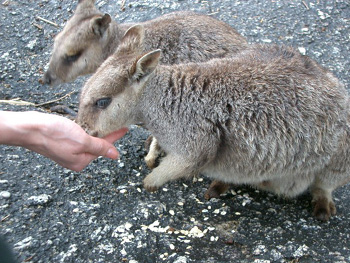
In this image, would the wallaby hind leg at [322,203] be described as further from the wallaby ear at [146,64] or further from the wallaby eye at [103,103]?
the wallaby eye at [103,103]

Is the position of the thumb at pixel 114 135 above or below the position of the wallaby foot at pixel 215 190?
above

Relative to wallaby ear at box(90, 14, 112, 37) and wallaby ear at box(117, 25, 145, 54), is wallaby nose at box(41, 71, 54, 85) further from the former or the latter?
→ wallaby ear at box(117, 25, 145, 54)

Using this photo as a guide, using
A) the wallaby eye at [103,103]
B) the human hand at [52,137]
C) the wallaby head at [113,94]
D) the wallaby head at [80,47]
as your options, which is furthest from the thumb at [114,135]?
the wallaby head at [80,47]

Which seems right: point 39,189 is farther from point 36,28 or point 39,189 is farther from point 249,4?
point 249,4

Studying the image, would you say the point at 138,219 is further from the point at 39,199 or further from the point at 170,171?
the point at 39,199

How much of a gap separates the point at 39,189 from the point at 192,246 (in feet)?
4.78

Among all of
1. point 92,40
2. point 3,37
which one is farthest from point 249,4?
point 3,37

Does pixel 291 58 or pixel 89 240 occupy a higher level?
pixel 291 58

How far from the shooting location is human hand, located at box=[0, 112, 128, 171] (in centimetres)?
313

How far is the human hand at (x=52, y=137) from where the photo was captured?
3131 mm

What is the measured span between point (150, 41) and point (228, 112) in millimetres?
1522

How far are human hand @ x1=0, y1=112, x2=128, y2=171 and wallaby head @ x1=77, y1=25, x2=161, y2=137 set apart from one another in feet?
1.19

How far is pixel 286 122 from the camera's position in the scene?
3.80 m

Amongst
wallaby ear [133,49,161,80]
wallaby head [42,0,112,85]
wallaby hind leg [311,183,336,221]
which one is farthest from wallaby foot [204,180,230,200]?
wallaby head [42,0,112,85]
